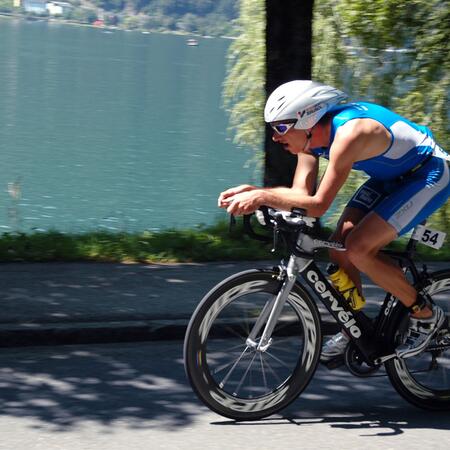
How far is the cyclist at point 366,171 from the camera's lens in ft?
16.5

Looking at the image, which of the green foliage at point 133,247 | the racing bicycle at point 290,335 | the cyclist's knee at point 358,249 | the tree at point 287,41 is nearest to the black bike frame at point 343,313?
the racing bicycle at point 290,335

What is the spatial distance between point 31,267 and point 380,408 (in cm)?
401

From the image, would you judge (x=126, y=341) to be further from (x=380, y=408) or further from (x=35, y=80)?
(x=35, y=80)

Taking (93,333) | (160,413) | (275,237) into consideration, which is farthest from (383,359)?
(93,333)

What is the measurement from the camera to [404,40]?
16125 mm

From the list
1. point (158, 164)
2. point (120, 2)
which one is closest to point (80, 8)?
point (120, 2)

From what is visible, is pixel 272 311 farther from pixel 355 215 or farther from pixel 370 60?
pixel 370 60

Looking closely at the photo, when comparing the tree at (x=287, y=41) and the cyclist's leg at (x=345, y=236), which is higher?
the tree at (x=287, y=41)

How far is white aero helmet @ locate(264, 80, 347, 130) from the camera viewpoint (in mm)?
5094

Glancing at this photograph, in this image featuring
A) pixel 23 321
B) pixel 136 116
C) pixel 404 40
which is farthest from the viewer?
pixel 136 116

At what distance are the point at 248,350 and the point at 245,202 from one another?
1.03 m

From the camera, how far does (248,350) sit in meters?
5.50

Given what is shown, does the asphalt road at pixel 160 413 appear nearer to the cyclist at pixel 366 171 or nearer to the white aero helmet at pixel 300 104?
the cyclist at pixel 366 171

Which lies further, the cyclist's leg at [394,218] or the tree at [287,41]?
the tree at [287,41]
